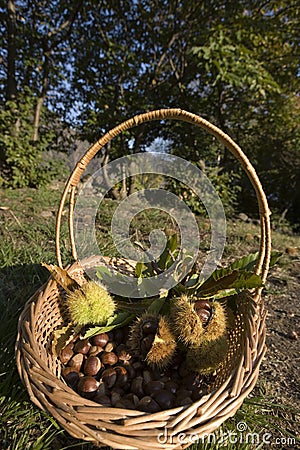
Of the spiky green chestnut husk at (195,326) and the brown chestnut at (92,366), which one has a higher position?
the spiky green chestnut husk at (195,326)

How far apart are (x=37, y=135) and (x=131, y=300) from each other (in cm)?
433

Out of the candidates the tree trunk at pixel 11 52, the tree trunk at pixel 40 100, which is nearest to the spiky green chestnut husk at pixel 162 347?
the tree trunk at pixel 40 100

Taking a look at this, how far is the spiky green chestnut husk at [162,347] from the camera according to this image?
3.73 ft

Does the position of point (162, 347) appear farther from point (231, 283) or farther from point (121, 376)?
point (231, 283)

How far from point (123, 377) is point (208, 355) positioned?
1.02ft

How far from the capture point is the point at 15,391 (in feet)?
3.75

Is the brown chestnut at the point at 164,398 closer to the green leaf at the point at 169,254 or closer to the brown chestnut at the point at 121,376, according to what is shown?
the brown chestnut at the point at 121,376

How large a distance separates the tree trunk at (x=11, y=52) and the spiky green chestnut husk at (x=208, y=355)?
15.7 feet

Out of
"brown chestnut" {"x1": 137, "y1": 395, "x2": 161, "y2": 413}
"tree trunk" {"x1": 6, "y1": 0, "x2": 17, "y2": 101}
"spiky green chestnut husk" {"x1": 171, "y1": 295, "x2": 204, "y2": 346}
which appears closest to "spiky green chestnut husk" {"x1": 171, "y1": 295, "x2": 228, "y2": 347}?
"spiky green chestnut husk" {"x1": 171, "y1": 295, "x2": 204, "y2": 346}

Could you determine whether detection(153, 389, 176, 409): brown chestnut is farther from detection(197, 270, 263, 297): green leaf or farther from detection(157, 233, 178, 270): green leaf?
detection(157, 233, 178, 270): green leaf

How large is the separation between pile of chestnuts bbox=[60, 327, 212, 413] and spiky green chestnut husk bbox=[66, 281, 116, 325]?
0.10m

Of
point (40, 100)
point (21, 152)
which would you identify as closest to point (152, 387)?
point (21, 152)

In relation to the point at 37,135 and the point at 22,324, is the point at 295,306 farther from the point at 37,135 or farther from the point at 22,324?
the point at 37,135

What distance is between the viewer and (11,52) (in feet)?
15.7
